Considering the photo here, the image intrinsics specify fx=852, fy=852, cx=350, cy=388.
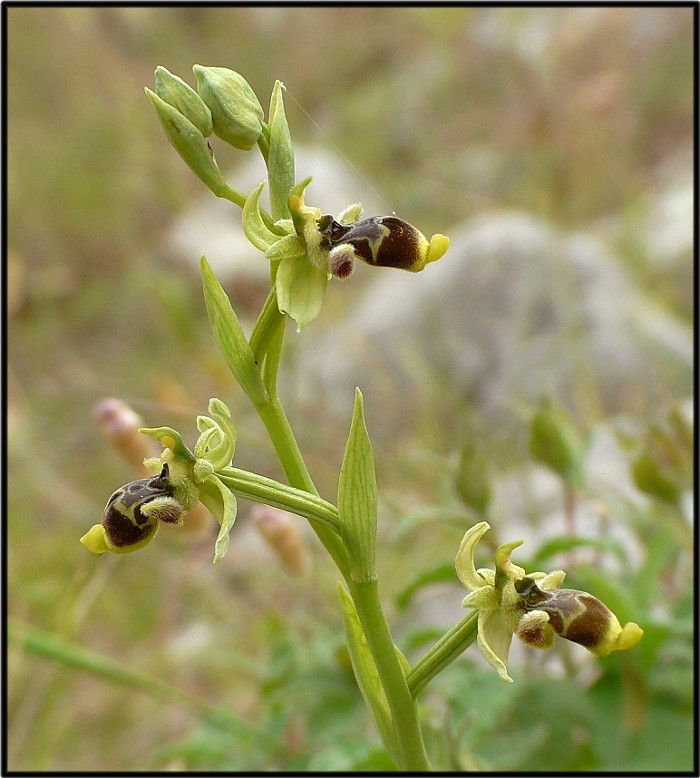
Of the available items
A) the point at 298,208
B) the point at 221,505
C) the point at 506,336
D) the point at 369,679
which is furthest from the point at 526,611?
the point at 506,336

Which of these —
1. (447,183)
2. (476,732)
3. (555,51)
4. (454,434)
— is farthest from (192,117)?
(555,51)

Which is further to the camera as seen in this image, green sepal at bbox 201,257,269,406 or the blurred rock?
the blurred rock

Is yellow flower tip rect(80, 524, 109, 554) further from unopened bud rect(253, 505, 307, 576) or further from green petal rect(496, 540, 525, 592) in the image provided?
unopened bud rect(253, 505, 307, 576)

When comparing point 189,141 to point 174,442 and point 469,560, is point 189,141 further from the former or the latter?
point 469,560

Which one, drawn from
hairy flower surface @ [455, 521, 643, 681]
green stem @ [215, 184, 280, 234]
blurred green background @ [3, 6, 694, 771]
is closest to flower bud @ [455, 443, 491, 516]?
blurred green background @ [3, 6, 694, 771]

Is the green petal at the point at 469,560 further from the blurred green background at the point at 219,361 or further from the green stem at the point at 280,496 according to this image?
the blurred green background at the point at 219,361

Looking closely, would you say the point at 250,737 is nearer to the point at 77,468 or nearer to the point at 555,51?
the point at 77,468

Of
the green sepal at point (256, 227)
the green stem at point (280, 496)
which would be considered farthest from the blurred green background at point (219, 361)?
the green sepal at point (256, 227)
